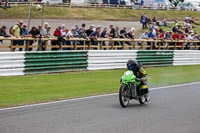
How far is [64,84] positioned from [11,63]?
2.26 meters

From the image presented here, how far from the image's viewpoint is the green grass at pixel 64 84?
12602 millimetres

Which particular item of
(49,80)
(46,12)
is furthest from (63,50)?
(46,12)

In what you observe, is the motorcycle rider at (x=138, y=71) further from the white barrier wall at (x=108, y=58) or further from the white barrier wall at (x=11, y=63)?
the white barrier wall at (x=108, y=58)

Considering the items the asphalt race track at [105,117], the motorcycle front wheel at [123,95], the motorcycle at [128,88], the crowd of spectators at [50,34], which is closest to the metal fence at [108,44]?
the crowd of spectators at [50,34]

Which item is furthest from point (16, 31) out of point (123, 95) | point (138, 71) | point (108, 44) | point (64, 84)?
point (123, 95)

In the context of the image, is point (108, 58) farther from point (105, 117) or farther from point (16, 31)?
point (105, 117)

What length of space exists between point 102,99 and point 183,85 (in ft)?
17.0

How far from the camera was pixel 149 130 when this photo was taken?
8102mm

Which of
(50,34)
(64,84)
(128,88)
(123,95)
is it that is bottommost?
(64,84)

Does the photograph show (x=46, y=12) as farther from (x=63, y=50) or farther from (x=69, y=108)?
(x=69, y=108)

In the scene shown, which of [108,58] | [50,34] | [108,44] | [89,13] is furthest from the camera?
[89,13]

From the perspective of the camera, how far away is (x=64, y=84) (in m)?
15.8

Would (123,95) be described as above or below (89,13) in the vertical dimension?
below

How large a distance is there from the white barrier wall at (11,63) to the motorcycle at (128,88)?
6554 millimetres
